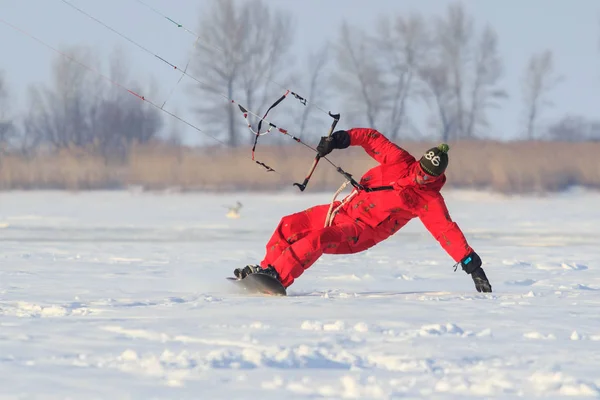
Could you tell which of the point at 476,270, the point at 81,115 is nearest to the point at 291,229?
the point at 476,270

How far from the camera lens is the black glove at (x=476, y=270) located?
23.4 ft

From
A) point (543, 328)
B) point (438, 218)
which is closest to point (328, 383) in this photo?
point (543, 328)

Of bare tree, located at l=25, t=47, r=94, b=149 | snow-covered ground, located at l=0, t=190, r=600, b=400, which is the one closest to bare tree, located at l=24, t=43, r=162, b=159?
bare tree, located at l=25, t=47, r=94, b=149

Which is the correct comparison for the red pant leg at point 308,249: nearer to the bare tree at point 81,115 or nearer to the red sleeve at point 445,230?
the red sleeve at point 445,230

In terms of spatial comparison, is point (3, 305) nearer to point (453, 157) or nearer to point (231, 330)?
point (231, 330)

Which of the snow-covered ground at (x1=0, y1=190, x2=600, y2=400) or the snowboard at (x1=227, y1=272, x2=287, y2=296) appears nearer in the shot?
the snow-covered ground at (x1=0, y1=190, x2=600, y2=400)

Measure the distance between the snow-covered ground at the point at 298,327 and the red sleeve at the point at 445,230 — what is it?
27 cm

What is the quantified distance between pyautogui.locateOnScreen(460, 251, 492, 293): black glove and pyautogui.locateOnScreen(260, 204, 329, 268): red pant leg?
0.92m

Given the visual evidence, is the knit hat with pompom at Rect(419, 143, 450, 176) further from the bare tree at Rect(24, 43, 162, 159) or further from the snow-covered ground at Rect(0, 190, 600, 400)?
the bare tree at Rect(24, 43, 162, 159)

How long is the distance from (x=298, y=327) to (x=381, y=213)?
2096 mm

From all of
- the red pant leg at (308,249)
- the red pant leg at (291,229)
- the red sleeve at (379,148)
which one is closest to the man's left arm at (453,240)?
the red sleeve at (379,148)

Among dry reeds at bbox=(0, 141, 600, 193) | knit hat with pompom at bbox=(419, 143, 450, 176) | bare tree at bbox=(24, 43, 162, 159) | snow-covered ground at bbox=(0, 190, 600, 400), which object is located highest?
bare tree at bbox=(24, 43, 162, 159)

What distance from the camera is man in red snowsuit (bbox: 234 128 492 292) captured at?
705 centimetres

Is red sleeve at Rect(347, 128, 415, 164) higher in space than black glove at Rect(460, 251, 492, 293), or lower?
higher
